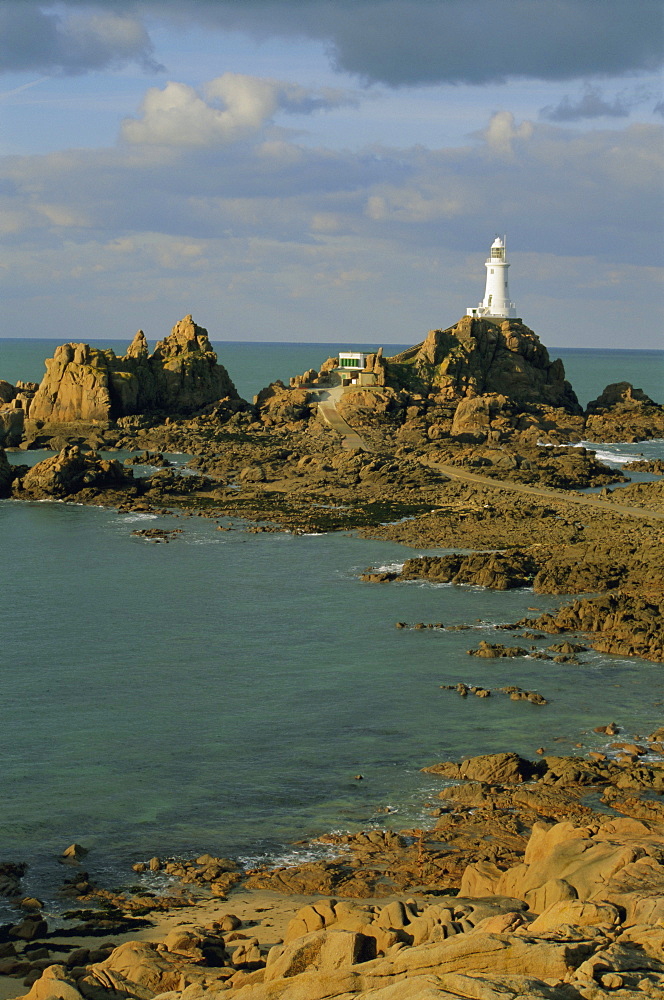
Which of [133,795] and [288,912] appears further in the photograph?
[133,795]

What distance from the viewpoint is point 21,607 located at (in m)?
41.6

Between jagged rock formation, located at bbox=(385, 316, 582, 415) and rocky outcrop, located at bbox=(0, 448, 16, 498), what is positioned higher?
jagged rock formation, located at bbox=(385, 316, 582, 415)

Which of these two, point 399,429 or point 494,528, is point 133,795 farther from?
point 399,429

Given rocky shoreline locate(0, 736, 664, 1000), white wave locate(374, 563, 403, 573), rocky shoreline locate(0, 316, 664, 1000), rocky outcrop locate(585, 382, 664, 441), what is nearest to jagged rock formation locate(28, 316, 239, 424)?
rocky shoreline locate(0, 316, 664, 1000)

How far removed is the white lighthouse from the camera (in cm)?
12362

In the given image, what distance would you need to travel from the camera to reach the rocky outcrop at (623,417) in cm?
10281

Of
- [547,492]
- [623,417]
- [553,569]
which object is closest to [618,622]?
→ [553,569]

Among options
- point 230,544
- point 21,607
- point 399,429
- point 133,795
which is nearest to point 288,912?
point 133,795

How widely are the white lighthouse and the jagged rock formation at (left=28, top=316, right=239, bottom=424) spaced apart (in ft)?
110

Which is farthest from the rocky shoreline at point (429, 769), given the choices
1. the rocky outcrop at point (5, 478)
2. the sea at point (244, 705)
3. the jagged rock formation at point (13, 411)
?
the sea at point (244, 705)

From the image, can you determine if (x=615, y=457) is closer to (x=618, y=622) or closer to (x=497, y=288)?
(x=497, y=288)

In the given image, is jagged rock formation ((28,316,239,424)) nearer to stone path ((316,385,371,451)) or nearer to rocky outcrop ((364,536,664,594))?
stone path ((316,385,371,451))

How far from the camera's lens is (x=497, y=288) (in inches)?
4909

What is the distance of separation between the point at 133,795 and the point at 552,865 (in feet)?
35.5
